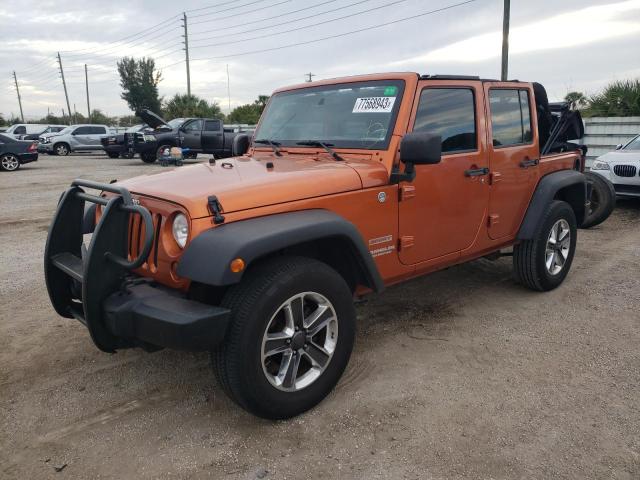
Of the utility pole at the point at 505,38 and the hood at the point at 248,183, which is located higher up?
the utility pole at the point at 505,38

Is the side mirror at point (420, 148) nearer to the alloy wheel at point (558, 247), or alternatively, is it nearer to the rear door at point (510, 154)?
the rear door at point (510, 154)

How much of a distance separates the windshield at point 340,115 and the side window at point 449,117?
0.23 meters

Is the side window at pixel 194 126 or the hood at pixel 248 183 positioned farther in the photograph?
the side window at pixel 194 126

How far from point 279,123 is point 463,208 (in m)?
1.63

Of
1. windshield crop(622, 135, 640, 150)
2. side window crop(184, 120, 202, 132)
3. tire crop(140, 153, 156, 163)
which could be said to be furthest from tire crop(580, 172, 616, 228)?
tire crop(140, 153, 156, 163)

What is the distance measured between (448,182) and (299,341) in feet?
5.47

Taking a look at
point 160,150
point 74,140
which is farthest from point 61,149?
point 160,150

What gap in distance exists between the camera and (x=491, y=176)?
4070mm

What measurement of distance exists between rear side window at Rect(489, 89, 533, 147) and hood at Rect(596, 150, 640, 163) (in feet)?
18.6

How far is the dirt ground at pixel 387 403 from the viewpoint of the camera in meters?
2.56

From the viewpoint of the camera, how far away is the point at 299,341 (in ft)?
9.31

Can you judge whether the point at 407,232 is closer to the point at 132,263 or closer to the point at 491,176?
the point at 491,176

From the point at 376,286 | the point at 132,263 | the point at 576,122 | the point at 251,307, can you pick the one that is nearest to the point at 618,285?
the point at 576,122

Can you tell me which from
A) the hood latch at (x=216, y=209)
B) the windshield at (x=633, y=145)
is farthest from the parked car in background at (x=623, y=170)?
the hood latch at (x=216, y=209)
